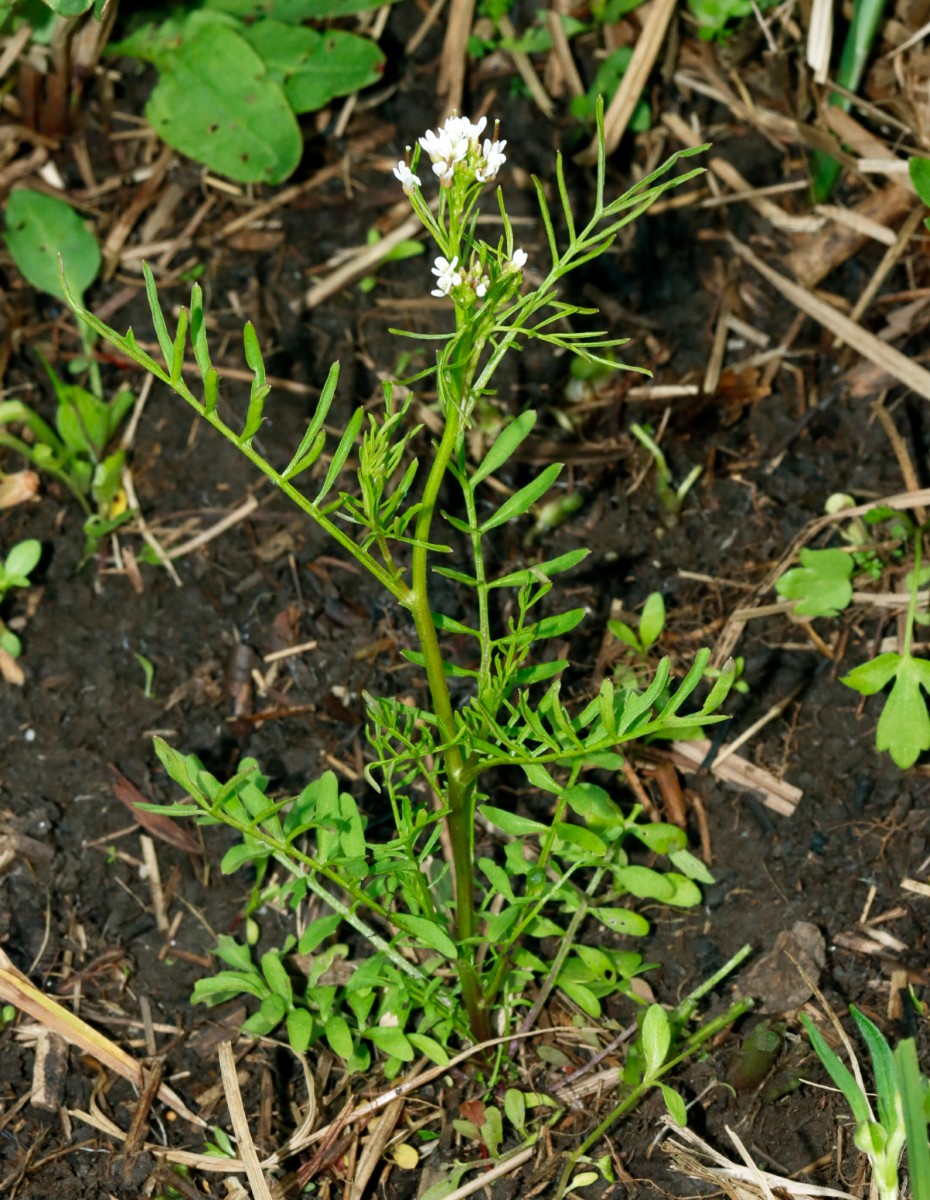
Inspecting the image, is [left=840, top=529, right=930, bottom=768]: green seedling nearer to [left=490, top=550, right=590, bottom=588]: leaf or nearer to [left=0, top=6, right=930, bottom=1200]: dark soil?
[left=0, top=6, right=930, bottom=1200]: dark soil

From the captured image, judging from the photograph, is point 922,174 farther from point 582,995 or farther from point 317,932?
point 317,932

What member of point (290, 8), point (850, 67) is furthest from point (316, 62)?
point (850, 67)

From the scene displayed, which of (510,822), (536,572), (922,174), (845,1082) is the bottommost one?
(845,1082)

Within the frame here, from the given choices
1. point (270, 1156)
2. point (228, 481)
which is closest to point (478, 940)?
point (270, 1156)

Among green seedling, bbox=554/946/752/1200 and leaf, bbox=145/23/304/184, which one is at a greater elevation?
leaf, bbox=145/23/304/184

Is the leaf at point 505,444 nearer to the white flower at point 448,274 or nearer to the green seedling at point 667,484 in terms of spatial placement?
the white flower at point 448,274

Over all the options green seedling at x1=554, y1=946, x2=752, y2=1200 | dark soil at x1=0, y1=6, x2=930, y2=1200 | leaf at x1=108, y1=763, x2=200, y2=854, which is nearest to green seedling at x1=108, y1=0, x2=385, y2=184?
dark soil at x1=0, y1=6, x2=930, y2=1200
